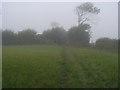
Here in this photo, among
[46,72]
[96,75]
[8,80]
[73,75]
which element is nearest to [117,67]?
[96,75]

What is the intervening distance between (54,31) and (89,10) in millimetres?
14389

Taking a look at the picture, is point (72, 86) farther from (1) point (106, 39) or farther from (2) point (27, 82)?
(1) point (106, 39)

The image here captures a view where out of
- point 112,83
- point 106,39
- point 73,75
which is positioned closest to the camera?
point 112,83

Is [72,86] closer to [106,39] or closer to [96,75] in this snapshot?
[96,75]

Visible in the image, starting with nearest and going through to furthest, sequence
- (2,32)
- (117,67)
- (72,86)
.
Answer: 1. (72,86)
2. (117,67)
3. (2,32)

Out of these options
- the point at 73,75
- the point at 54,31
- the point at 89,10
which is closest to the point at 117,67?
the point at 73,75

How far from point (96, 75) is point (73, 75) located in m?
1.28

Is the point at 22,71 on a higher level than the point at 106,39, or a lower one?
lower

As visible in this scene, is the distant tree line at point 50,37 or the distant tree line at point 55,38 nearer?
the distant tree line at point 55,38

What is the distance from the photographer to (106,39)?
34.2m

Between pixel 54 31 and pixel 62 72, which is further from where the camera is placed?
pixel 54 31

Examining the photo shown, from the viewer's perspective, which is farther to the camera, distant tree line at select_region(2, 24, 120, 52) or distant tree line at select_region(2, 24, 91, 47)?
distant tree line at select_region(2, 24, 91, 47)

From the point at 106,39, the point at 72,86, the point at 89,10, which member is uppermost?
the point at 89,10

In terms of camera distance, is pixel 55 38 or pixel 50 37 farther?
pixel 50 37
